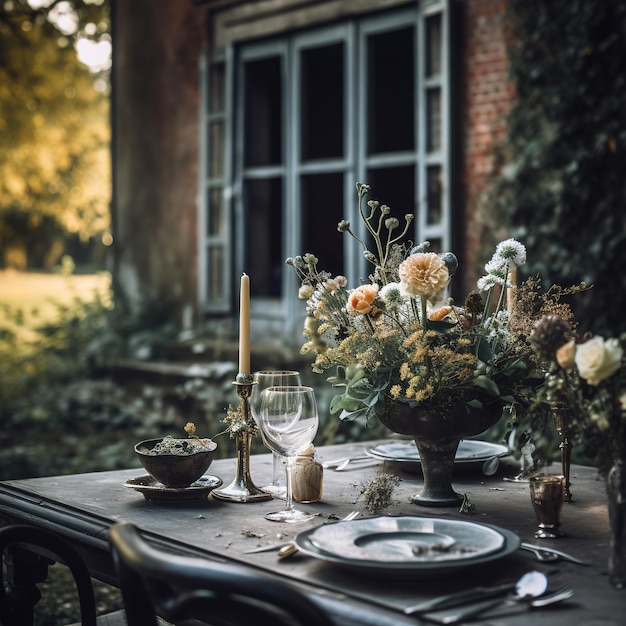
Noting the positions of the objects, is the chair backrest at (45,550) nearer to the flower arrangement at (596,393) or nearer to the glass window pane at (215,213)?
the flower arrangement at (596,393)

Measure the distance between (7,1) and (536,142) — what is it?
8.48 m

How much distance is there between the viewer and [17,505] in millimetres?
2270

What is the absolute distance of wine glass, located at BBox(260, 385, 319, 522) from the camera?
2.18 m

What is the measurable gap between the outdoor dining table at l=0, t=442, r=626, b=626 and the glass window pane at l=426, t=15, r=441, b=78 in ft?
12.5

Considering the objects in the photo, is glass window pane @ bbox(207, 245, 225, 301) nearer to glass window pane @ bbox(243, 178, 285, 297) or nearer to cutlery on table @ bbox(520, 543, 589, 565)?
glass window pane @ bbox(243, 178, 285, 297)

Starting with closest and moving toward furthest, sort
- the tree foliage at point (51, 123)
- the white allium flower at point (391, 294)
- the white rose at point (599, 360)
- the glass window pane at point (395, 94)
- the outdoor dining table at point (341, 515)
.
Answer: the outdoor dining table at point (341, 515) < the white rose at point (599, 360) < the white allium flower at point (391, 294) < the glass window pane at point (395, 94) < the tree foliage at point (51, 123)

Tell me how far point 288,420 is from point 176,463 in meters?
0.30

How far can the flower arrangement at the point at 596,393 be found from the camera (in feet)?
5.49

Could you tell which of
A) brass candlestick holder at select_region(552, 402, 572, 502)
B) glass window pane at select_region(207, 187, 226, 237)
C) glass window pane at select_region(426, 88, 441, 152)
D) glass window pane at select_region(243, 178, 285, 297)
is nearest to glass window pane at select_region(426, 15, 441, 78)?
glass window pane at select_region(426, 88, 441, 152)

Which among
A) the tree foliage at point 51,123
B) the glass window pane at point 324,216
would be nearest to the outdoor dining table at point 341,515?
the glass window pane at point 324,216

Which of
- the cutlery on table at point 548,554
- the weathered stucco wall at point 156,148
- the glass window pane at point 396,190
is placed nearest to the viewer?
the cutlery on table at point 548,554

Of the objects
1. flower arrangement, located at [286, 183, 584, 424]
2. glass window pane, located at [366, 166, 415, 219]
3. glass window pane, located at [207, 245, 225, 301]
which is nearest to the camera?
flower arrangement, located at [286, 183, 584, 424]

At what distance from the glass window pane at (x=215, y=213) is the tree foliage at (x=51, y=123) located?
192 inches

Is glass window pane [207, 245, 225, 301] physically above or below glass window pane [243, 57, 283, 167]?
below
